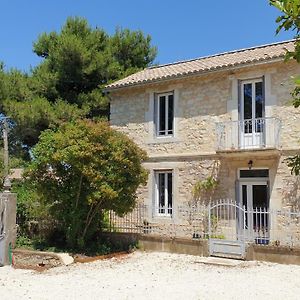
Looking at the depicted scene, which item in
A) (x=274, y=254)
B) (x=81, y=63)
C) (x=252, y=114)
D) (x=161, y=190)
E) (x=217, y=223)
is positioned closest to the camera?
(x=274, y=254)

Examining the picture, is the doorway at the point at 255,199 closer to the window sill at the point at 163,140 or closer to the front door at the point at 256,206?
the front door at the point at 256,206

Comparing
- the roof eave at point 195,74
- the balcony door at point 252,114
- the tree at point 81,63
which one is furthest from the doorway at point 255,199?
the tree at point 81,63

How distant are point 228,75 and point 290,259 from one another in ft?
24.1

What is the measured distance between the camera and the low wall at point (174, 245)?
13.2m

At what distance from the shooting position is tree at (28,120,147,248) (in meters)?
12.9

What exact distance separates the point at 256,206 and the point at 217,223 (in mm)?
1539

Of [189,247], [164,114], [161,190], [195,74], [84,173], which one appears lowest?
[189,247]

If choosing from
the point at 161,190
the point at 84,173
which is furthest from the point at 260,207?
the point at 84,173

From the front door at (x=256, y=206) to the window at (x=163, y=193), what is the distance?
3.00 metres

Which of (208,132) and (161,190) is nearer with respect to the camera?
(208,132)

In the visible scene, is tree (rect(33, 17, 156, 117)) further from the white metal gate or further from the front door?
the front door

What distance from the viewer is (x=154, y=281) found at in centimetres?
985

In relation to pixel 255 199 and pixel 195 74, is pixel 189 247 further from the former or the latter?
pixel 195 74

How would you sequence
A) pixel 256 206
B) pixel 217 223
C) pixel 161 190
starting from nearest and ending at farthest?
pixel 256 206 → pixel 217 223 → pixel 161 190
